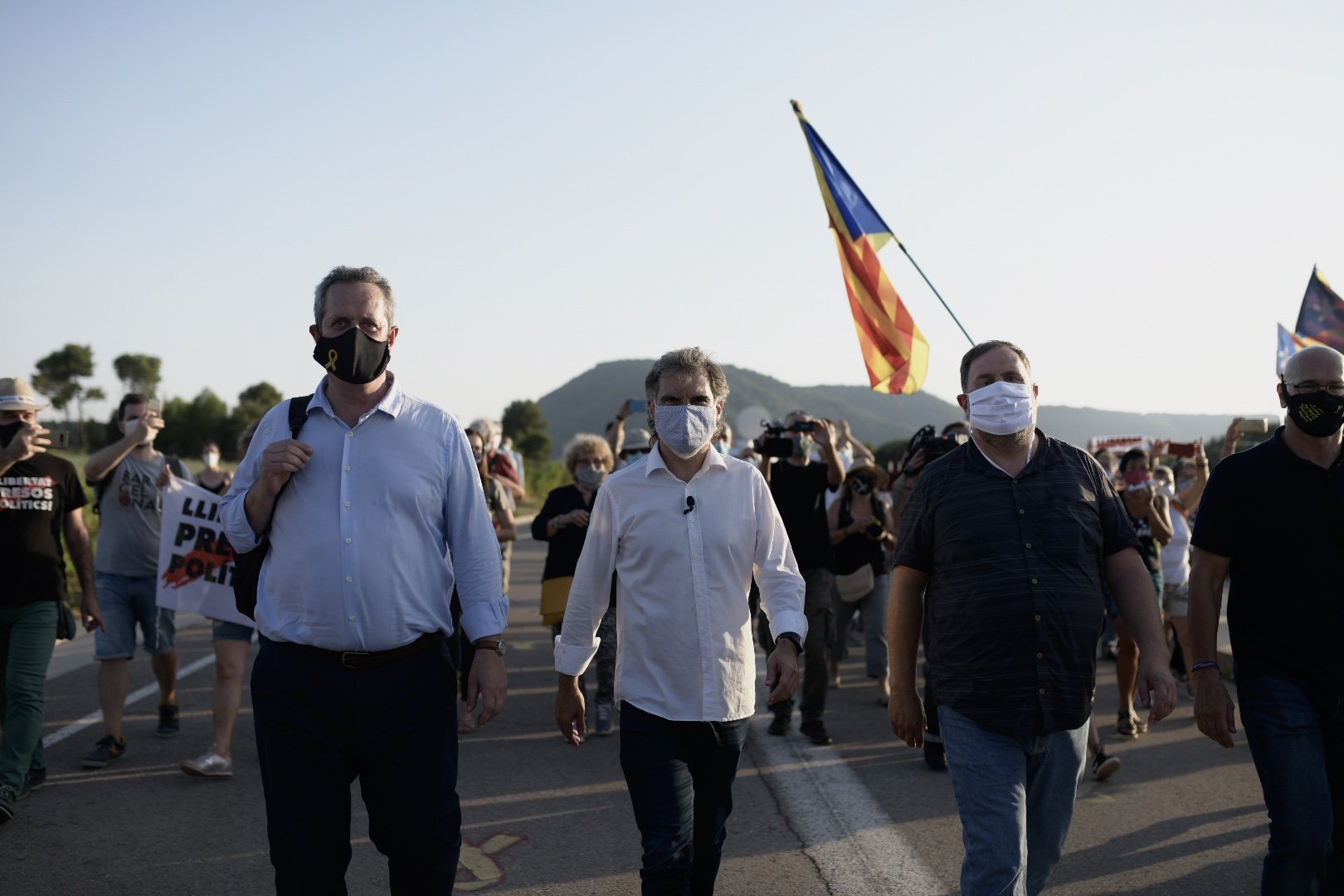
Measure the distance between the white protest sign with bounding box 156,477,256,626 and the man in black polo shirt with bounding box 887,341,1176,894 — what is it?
472cm

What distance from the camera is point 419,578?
3.55 m

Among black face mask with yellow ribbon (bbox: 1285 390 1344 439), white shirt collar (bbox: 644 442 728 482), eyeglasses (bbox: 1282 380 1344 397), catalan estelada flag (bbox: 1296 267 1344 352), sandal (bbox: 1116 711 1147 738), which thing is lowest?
sandal (bbox: 1116 711 1147 738)

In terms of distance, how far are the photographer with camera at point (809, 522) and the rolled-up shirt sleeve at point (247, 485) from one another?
440cm

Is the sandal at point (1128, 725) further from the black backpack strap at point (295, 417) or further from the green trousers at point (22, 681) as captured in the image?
the green trousers at point (22, 681)

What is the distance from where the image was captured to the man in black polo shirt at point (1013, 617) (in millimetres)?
3500

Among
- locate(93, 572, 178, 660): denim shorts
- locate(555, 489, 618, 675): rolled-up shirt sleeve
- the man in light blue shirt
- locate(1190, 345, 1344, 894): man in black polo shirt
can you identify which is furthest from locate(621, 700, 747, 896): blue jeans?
locate(93, 572, 178, 660): denim shorts

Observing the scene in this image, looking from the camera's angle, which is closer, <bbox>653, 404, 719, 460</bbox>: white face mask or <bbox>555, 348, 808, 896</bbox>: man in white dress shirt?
<bbox>555, 348, 808, 896</bbox>: man in white dress shirt

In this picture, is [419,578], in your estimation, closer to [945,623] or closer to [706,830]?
[706,830]

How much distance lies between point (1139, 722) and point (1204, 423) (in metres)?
127

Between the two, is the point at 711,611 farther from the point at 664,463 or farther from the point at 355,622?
the point at 355,622

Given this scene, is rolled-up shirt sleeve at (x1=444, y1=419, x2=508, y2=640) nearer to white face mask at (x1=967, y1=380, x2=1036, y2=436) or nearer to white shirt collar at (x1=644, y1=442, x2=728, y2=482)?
white shirt collar at (x1=644, y1=442, x2=728, y2=482)

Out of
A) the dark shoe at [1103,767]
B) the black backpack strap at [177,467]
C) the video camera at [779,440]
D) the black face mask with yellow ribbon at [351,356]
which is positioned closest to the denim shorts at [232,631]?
the black backpack strap at [177,467]

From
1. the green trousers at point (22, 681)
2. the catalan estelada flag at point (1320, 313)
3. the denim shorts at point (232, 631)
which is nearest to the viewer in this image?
the green trousers at point (22, 681)

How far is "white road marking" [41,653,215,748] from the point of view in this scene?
753 cm
